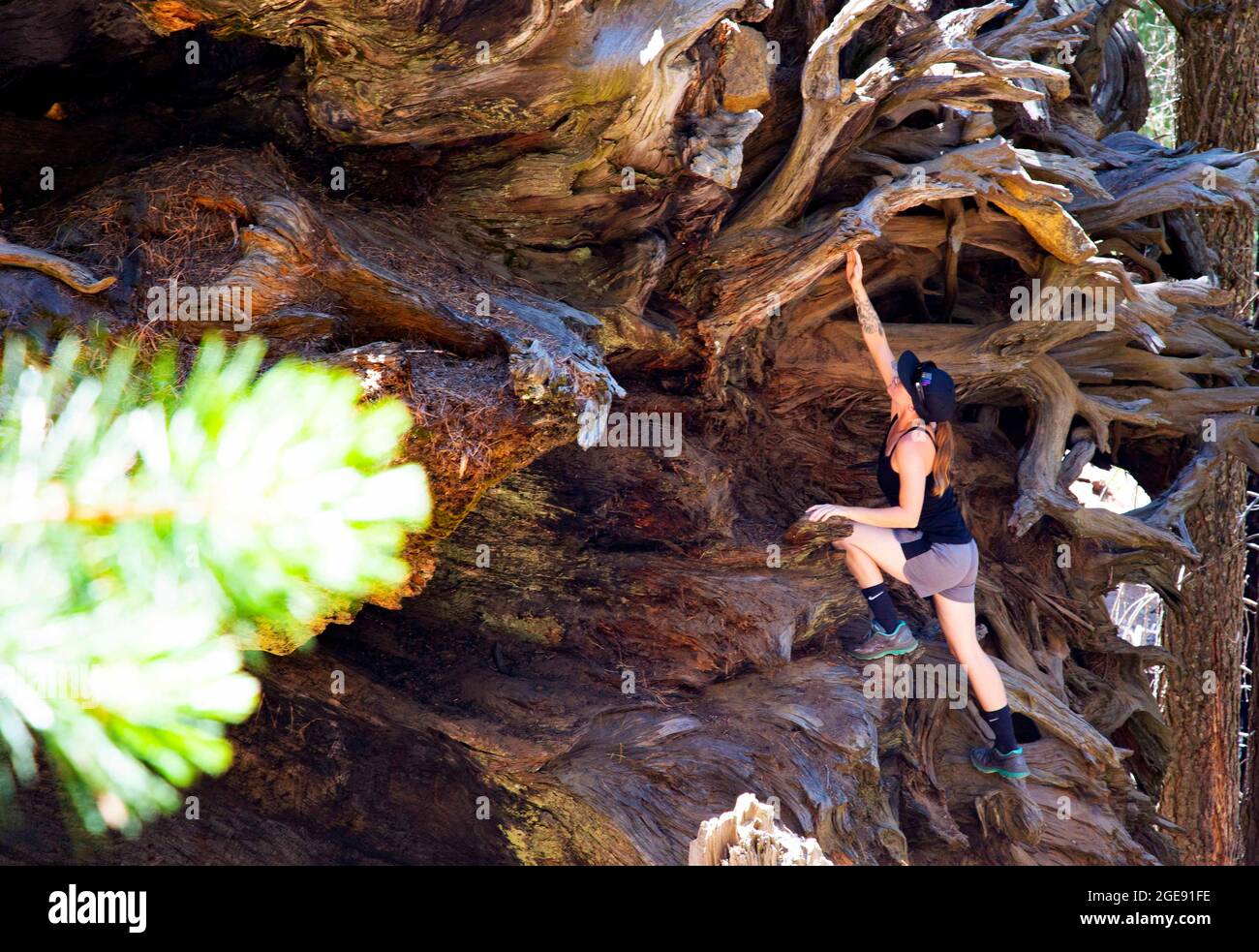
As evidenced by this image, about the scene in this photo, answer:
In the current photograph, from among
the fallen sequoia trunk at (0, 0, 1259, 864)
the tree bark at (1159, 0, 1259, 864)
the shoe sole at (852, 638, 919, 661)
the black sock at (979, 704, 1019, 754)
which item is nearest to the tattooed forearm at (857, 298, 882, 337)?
the fallen sequoia trunk at (0, 0, 1259, 864)

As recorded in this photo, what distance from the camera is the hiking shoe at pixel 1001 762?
21.5 feet

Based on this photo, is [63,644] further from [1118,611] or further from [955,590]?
[1118,611]

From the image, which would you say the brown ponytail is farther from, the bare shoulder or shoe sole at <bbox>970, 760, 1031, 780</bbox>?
shoe sole at <bbox>970, 760, 1031, 780</bbox>

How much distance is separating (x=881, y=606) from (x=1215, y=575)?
4891mm

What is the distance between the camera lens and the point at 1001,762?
657cm

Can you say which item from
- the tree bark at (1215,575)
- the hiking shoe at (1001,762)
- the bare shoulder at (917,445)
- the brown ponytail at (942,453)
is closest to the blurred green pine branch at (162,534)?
the bare shoulder at (917,445)

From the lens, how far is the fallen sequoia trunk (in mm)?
4613

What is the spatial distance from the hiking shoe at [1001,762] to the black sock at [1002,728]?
0.04 m

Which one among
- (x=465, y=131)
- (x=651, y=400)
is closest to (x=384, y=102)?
(x=465, y=131)

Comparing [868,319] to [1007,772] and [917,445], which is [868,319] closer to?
[917,445]

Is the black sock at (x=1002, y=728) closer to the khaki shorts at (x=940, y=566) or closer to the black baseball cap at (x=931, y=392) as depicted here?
the khaki shorts at (x=940, y=566)

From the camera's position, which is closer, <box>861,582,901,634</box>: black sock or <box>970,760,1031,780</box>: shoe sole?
<box>861,582,901,634</box>: black sock

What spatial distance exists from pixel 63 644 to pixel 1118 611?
693 inches

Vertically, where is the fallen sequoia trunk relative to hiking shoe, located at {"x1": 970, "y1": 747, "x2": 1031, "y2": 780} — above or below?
above
